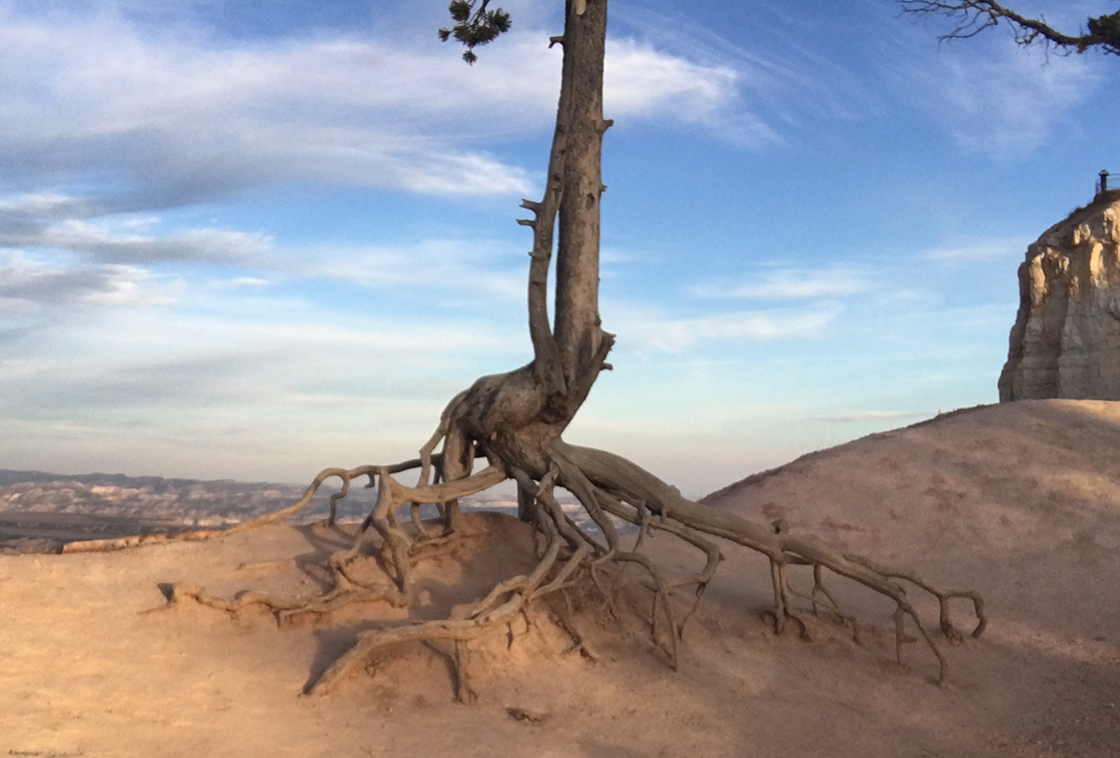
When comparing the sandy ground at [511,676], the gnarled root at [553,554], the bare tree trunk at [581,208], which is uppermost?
the bare tree trunk at [581,208]

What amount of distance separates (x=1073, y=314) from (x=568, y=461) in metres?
18.3

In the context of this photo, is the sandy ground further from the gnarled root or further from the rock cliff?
the rock cliff

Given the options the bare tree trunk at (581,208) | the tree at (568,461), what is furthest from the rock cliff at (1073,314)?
the bare tree trunk at (581,208)

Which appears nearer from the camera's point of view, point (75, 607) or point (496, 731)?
point (496, 731)

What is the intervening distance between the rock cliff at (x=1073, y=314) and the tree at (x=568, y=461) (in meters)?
15.4

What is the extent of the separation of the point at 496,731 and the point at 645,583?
2792 millimetres

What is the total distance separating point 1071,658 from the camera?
978cm

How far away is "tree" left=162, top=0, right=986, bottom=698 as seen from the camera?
27.9ft

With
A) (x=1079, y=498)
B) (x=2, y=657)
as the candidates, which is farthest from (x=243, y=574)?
(x=1079, y=498)

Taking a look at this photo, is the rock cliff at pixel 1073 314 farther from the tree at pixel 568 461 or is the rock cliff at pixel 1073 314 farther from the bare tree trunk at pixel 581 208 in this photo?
the bare tree trunk at pixel 581 208

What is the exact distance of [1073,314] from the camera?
2266 cm

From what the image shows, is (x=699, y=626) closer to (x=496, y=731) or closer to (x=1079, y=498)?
(x=496, y=731)

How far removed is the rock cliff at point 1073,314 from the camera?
22188 millimetres

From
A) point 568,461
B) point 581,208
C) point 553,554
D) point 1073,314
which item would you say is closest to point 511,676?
point 553,554
